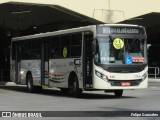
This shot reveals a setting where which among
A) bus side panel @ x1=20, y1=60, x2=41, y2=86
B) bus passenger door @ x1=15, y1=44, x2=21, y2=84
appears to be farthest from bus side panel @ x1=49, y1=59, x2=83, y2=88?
bus passenger door @ x1=15, y1=44, x2=21, y2=84

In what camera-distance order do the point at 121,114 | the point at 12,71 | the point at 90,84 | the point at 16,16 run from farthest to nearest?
the point at 16,16, the point at 12,71, the point at 90,84, the point at 121,114

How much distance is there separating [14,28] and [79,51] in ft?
99.0

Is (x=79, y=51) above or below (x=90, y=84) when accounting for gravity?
above

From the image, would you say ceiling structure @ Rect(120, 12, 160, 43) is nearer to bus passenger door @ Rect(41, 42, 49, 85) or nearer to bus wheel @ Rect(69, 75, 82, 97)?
bus passenger door @ Rect(41, 42, 49, 85)

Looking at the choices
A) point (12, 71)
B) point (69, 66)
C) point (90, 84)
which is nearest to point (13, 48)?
point (12, 71)

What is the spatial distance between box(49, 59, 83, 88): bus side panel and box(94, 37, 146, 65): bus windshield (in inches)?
53.4

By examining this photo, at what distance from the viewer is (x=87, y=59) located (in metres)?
21.6

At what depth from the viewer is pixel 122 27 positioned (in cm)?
2161

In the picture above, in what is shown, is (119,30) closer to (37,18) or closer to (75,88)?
(75,88)

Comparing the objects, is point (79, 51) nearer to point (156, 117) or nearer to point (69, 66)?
point (69, 66)

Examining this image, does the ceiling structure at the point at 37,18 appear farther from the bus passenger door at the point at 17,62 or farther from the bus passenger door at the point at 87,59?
the bus passenger door at the point at 87,59

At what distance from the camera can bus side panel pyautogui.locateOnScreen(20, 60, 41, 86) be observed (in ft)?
86.2

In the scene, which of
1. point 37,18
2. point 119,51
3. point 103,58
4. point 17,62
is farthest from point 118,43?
point 37,18

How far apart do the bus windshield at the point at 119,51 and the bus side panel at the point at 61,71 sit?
1.36 metres
